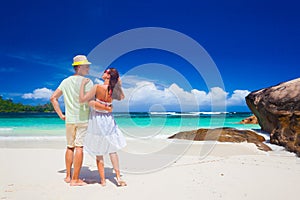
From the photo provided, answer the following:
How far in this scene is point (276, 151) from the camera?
24.5 ft

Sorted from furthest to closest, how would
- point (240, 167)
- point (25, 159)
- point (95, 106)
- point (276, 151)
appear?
point (276, 151)
point (25, 159)
point (240, 167)
point (95, 106)

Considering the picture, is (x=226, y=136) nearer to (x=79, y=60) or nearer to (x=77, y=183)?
(x=77, y=183)

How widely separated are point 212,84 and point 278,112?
2.15 metres

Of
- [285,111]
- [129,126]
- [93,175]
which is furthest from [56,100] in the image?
[129,126]

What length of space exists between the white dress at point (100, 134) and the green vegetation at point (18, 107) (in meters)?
48.2

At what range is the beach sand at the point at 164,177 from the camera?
3678 millimetres

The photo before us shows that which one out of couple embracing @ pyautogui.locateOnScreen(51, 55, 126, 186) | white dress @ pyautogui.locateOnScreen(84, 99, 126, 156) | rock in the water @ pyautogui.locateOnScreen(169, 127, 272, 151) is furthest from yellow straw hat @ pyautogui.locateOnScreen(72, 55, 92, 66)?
rock in the water @ pyautogui.locateOnScreen(169, 127, 272, 151)

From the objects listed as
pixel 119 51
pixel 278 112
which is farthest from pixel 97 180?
pixel 278 112

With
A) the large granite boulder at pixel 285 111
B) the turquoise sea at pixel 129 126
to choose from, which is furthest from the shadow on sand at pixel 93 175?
the turquoise sea at pixel 129 126

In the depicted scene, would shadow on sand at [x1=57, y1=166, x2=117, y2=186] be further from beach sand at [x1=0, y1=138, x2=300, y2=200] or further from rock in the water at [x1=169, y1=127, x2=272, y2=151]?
rock in the water at [x1=169, y1=127, x2=272, y2=151]

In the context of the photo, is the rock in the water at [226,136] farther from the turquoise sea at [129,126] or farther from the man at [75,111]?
the man at [75,111]

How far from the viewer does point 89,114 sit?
4.16 m

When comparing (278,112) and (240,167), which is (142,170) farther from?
(278,112)

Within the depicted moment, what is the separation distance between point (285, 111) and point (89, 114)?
610 cm
